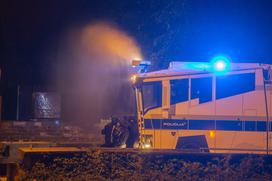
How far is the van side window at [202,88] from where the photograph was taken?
12484mm

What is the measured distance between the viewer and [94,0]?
23719 mm

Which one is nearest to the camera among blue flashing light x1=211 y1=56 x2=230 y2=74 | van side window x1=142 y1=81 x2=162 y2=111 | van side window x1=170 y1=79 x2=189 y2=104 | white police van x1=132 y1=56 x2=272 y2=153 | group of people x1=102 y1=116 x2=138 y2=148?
white police van x1=132 y1=56 x2=272 y2=153

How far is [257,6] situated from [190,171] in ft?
41.9

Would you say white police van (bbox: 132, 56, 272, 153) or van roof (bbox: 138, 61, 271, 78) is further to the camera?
van roof (bbox: 138, 61, 271, 78)

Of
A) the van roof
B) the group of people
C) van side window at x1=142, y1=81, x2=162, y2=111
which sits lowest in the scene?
the group of people

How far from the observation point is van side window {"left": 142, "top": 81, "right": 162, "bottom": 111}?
12.6 m

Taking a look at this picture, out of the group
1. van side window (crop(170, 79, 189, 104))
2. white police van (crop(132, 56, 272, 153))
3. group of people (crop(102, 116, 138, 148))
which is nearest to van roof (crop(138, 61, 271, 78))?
white police van (crop(132, 56, 272, 153))

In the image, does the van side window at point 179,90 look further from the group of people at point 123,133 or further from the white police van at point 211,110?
the group of people at point 123,133

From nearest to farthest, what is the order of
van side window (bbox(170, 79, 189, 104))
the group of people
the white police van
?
1. the white police van
2. van side window (bbox(170, 79, 189, 104))
3. the group of people

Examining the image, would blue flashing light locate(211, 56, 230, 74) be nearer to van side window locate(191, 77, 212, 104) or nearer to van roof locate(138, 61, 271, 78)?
van roof locate(138, 61, 271, 78)

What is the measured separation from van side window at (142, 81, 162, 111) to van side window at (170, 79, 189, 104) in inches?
11.6

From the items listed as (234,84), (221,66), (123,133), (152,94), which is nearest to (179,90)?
(152,94)

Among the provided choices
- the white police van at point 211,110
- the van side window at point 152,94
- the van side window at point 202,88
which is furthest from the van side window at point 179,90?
the van side window at point 152,94

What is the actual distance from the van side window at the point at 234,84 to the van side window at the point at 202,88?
19 centimetres
